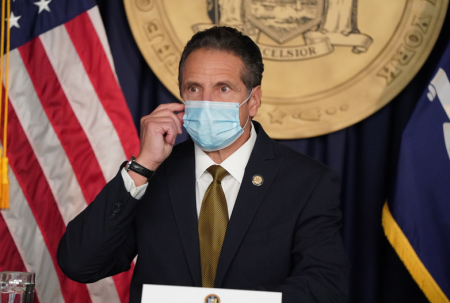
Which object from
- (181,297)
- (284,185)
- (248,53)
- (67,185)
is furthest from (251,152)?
(67,185)

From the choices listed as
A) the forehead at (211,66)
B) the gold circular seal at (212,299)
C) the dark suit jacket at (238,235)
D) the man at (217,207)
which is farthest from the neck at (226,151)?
the gold circular seal at (212,299)

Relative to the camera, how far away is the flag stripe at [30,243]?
3219 mm

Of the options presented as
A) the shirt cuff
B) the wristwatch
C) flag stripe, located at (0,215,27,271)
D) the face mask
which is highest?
the face mask

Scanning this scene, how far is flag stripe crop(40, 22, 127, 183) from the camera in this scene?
3.32m

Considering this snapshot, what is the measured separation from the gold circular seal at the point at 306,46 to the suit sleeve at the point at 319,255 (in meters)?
1.11

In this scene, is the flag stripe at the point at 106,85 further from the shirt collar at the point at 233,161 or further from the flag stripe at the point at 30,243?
the shirt collar at the point at 233,161

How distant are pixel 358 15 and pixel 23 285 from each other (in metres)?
2.39

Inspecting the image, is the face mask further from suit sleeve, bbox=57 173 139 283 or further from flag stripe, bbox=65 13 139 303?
flag stripe, bbox=65 13 139 303

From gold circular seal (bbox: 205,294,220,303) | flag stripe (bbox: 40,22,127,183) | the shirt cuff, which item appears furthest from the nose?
flag stripe (bbox: 40,22,127,183)

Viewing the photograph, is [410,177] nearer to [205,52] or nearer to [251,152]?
Answer: [251,152]

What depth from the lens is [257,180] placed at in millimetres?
2203

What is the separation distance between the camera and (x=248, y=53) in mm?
2338

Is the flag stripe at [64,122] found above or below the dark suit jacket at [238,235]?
above

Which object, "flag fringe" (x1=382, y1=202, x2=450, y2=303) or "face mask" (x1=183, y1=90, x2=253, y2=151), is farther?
"flag fringe" (x1=382, y1=202, x2=450, y2=303)
